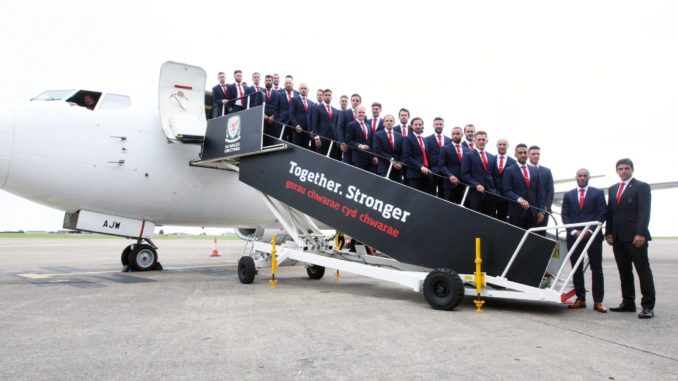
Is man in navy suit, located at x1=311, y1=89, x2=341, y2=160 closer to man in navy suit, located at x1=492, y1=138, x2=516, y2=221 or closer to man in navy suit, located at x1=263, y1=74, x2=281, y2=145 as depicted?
man in navy suit, located at x1=263, y1=74, x2=281, y2=145

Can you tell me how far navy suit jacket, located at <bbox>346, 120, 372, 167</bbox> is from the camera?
779 cm

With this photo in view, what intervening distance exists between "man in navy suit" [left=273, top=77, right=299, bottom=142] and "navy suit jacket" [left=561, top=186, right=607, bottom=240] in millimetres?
4870

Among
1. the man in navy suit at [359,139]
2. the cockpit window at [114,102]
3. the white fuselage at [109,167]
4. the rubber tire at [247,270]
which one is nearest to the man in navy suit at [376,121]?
the man in navy suit at [359,139]

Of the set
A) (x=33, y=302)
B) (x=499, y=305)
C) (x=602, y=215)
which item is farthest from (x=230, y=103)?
(x=602, y=215)

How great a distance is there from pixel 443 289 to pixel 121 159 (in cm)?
672

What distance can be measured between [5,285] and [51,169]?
83.5 inches

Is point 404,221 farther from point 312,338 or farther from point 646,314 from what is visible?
point 646,314

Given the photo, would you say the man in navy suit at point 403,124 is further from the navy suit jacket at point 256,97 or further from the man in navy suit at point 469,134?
the navy suit jacket at point 256,97

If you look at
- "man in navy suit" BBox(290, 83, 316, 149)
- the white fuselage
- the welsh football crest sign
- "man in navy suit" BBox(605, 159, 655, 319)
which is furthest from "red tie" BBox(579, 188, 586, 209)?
the white fuselage

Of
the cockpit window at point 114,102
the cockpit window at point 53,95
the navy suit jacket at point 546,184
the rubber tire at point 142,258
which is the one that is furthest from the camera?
the rubber tire at point 142,258

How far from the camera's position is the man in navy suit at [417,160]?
7402 mm

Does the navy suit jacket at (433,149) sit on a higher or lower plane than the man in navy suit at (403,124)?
lower

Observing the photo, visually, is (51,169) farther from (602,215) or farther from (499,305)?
(602,215)

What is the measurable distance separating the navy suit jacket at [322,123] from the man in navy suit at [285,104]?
1.58 ft
